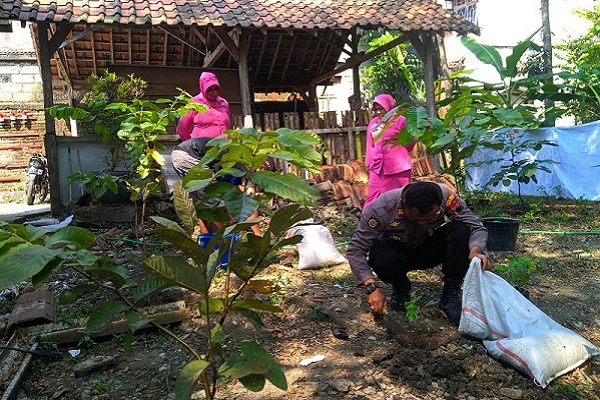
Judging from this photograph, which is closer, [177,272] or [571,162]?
[177,272]

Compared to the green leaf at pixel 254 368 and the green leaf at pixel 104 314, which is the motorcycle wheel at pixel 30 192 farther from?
the green leaf at pixel 254 368

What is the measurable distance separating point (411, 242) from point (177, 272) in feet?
7.06

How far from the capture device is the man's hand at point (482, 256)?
9.28ft

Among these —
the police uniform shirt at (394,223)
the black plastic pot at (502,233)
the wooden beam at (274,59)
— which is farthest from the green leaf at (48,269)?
the wooden beam at (274,59)

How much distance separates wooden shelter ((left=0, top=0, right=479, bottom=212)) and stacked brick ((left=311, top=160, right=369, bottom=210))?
166 centimetres

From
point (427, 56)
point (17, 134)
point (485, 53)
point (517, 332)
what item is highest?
point (427, 56)

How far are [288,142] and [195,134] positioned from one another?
370cm

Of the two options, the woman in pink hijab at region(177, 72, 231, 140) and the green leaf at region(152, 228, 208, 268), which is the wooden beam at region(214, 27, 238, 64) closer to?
the woman in pink hijab at region(177, 72, 231, 140)

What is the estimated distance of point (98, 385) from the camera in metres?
2.50

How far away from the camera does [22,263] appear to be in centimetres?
115

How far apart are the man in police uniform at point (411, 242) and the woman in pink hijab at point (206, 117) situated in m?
2.33

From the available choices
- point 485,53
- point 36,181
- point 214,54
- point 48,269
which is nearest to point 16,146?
point 36,181

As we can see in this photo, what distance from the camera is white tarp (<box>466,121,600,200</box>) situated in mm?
8180

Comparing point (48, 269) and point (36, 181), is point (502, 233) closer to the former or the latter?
point (48, 269)
